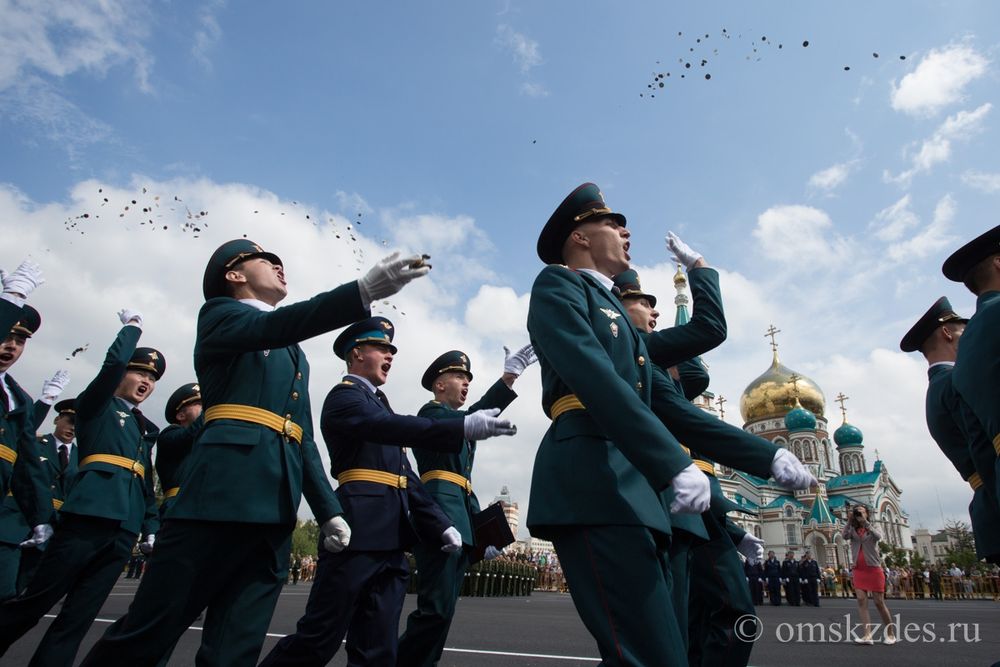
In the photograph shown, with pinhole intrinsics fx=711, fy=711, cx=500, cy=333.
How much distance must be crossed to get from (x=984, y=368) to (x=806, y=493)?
58.9 metres

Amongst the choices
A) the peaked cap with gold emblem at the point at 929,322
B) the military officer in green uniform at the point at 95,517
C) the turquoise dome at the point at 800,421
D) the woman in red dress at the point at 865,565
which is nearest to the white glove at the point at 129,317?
the military officer in green uniform at the point at 95,517

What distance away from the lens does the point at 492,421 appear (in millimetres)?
3465

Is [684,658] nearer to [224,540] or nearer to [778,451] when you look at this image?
[778,451]

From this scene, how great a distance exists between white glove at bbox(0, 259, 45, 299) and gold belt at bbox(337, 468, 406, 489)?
2.47 m

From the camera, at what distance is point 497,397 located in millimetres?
6328

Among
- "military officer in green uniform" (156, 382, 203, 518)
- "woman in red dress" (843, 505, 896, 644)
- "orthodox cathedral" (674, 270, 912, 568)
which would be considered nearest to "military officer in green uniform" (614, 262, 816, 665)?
"military officer in green uniform" (156, 382, 203, 518)

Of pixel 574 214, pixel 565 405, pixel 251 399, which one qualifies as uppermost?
pixel 574 214

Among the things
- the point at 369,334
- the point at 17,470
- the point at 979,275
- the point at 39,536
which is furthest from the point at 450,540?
the point at 39,536

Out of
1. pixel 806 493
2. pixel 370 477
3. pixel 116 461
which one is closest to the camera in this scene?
pixel 370 477

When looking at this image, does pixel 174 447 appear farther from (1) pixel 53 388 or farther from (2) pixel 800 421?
(2) pixel 800 421

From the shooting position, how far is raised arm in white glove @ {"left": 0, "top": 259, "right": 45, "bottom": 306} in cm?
467

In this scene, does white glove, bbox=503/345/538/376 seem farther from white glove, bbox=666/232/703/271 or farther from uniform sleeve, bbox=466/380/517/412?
white glove, bbox=666/232/703/271

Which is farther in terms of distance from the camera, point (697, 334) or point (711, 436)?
point (697, 334)

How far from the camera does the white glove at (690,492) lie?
2.28 metres
